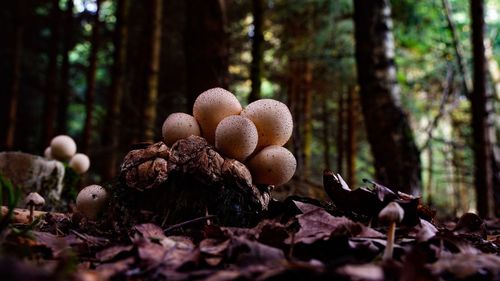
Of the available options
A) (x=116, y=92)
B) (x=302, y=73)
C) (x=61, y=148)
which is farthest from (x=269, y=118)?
(x=302, y=73)

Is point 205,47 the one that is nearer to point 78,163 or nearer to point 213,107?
point 78,163

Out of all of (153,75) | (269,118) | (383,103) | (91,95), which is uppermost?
(153,75)

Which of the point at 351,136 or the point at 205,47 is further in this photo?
the point at 351,136

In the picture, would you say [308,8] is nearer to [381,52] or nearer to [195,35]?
[381,52]

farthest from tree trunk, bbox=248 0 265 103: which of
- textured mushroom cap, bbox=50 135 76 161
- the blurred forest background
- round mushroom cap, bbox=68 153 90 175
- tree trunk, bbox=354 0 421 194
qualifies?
textured mushroom cap, bbox=50 135 76 161

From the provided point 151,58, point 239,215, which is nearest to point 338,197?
point 239,215

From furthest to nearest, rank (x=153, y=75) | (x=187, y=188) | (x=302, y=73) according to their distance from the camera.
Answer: (x=302, y=73) < (x=153, y=75) < (x=187, y=188)

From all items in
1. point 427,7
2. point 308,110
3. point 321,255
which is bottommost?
point 321,255

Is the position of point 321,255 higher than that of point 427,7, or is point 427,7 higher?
point 427,7
